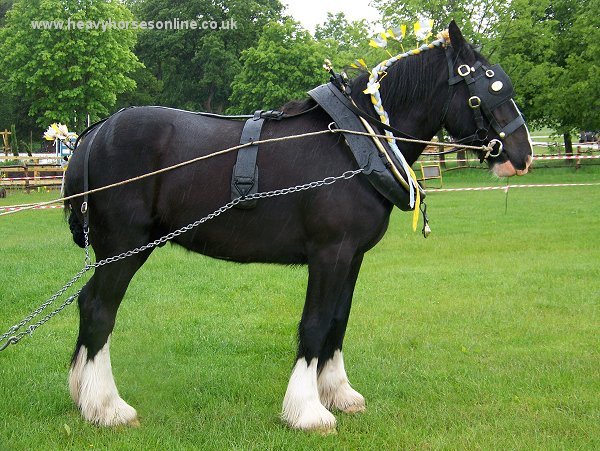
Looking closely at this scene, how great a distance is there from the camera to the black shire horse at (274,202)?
4594 mm

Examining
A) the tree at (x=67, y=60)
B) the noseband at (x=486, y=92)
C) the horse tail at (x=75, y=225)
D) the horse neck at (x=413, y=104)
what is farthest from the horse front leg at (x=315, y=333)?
the tree at (x=67, y=60)

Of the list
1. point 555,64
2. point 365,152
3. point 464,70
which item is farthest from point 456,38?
point 555,64

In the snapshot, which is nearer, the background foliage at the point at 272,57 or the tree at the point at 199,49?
the background foliage at the point at 272,57

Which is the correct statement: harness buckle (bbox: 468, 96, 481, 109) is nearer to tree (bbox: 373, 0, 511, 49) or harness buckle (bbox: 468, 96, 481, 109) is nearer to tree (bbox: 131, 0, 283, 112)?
tree (bbox: 373, 0, 511, 49)

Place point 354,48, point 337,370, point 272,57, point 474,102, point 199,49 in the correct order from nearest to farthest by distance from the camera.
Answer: point 474,102
point 337,370
point 272,57
point 354,48
point 199,49

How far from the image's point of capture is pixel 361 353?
249 inches

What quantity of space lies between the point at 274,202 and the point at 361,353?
2239 mm

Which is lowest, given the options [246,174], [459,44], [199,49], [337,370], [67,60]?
[337,370]

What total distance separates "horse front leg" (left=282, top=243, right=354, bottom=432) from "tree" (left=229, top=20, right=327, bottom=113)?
35787 millimetres

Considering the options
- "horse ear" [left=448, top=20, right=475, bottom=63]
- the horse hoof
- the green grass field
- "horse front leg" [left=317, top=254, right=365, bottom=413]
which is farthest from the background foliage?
the horse hoof

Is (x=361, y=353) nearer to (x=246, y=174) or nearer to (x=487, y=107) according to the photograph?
(x=246, y=174)

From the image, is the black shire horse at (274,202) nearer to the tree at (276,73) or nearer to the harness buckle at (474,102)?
the harness buckle at (474,102)

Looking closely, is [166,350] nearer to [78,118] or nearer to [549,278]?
[549,278]

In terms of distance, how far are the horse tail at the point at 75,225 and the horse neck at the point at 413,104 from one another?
220 centimetres
